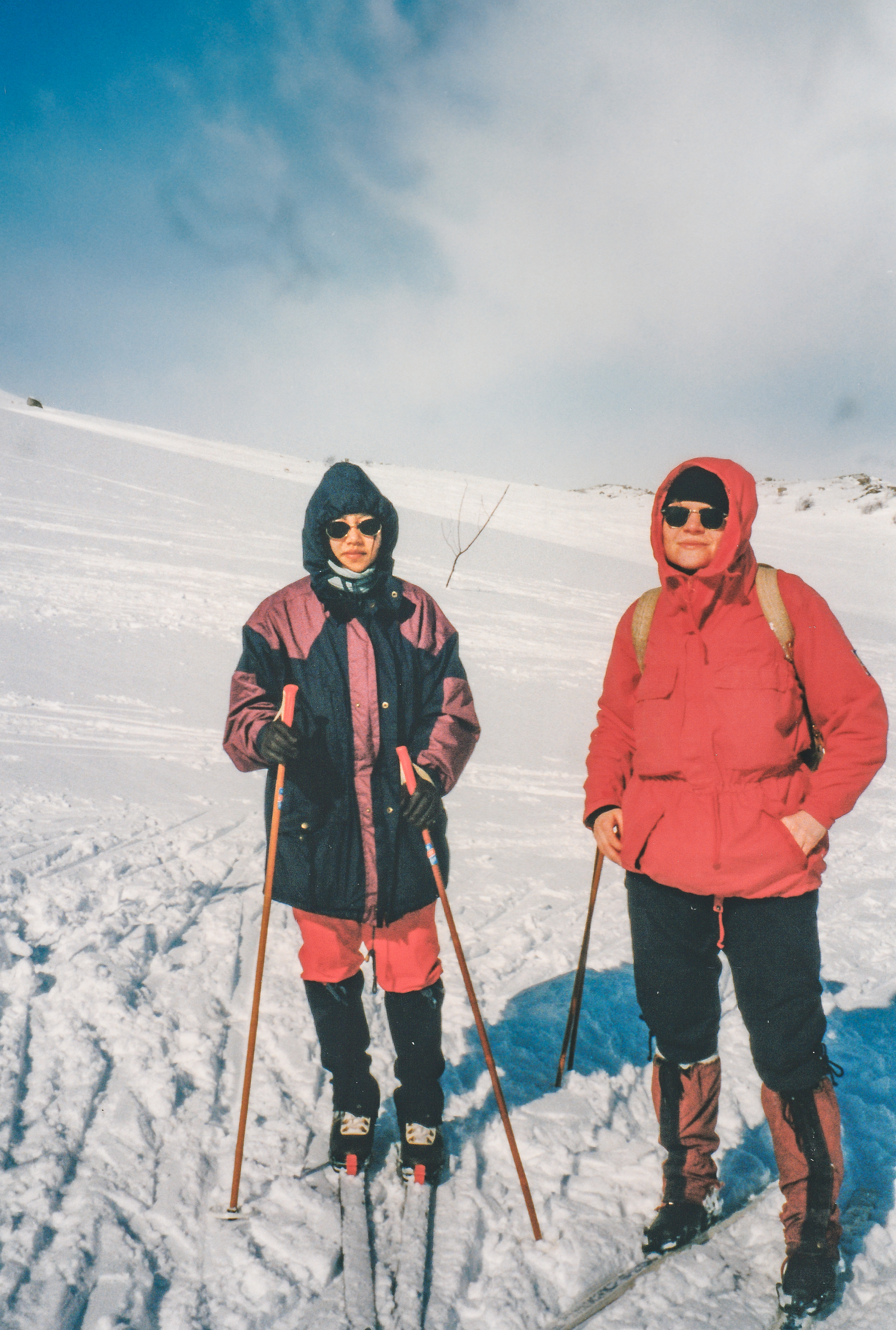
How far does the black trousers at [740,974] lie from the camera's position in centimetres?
191

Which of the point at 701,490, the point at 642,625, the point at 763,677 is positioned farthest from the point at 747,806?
the point at 701,490

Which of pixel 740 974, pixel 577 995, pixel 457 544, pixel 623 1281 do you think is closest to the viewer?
pixel 740 974

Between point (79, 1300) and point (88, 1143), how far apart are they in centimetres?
52

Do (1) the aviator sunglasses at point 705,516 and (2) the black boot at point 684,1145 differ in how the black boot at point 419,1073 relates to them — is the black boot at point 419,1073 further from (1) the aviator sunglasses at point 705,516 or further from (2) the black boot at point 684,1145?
(1) the aviator sunglasses at point 705,516

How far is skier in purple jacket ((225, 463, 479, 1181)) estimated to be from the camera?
7.25 feet

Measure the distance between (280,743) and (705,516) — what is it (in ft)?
3.95

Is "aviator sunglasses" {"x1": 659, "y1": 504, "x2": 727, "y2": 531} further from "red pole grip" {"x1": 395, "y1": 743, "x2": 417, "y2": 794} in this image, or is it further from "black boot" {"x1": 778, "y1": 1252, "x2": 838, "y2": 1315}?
"black boot" {"x1": 778, "y1": 1252, "x2": 838, "y2": 1315}

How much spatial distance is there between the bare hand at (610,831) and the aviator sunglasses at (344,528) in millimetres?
1020

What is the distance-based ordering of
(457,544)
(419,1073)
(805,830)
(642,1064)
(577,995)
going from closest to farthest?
(805,830) → (419,1073) → (577,995) → (642,1064) → (457,544)

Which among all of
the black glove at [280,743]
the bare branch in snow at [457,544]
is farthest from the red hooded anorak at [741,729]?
the bare branch in snow at [457,544]

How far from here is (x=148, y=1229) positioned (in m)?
2.15

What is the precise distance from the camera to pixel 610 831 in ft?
7.14

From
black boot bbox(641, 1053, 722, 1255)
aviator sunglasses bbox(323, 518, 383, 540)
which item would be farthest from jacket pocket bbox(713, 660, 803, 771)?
aviator sunglasses bbox(323, 518, 383, 540)

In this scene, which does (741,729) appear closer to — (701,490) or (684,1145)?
(701,490)
